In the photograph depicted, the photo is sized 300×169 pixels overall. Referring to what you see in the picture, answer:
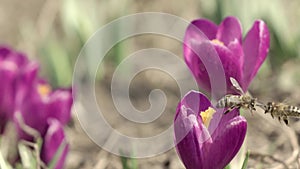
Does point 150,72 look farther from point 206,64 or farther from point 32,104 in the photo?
point 206,64


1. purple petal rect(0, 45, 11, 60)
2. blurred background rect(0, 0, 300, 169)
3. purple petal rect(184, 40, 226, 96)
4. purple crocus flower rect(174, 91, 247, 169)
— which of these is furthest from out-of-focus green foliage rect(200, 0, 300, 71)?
purple crocus flower rect(174, 91, 247, 169)

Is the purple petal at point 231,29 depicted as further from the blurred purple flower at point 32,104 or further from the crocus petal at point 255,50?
the blurred purple flower at point 32,104

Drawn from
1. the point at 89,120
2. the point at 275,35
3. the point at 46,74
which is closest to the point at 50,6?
the point at 46,74

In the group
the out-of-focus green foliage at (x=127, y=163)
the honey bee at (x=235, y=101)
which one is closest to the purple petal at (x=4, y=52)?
the out-of-focus green foliage at (x=127, y=163)

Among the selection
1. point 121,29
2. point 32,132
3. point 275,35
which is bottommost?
point 32,132

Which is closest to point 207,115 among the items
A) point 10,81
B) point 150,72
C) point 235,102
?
point 235,102

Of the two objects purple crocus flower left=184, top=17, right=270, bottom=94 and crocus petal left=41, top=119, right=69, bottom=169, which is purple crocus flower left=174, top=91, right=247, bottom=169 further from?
crocus petal left=41, top=119, right=69, bottom=169

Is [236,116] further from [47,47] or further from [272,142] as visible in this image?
[47,47]
